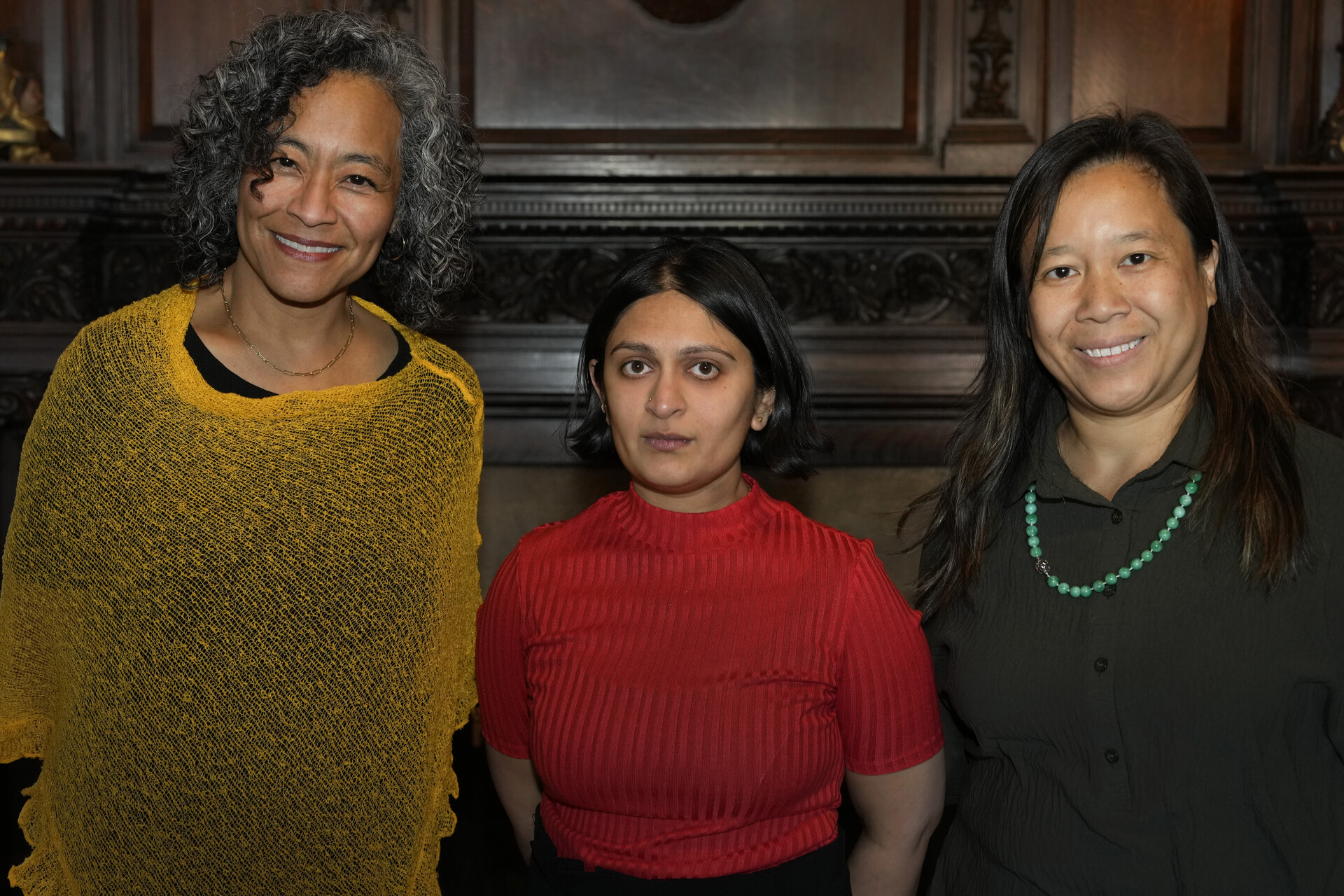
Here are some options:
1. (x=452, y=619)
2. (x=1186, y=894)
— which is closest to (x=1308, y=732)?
(x=1186, y=894)

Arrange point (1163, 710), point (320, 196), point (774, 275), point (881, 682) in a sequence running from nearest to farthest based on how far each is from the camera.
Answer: point (1163, 710)
point (881, 682)
point (320, 196)
point (774, 275)

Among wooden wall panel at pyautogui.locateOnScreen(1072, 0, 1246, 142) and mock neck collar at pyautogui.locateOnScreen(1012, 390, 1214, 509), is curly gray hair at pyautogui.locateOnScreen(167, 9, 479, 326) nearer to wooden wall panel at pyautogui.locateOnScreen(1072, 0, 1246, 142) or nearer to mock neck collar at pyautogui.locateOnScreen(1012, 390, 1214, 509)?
mock neck collar at pyautogui.locateOnScreen(1012, 390, 1214, 509)

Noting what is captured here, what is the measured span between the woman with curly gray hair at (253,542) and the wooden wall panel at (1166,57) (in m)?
2.13

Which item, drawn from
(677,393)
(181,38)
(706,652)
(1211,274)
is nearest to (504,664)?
(706,652)

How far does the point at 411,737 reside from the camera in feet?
5.02

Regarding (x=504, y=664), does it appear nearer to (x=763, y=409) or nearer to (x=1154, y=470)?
(x=763, y=409)

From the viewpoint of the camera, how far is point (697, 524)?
1.38 m

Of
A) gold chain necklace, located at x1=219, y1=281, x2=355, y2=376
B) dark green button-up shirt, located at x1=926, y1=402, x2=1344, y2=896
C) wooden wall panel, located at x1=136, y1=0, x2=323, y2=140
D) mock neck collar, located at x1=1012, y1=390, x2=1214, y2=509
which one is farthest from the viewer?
wooden wall panel, located at x1=136, y1=0, x2=323, y2=140

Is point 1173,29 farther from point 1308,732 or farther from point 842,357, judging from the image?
point 1308,732

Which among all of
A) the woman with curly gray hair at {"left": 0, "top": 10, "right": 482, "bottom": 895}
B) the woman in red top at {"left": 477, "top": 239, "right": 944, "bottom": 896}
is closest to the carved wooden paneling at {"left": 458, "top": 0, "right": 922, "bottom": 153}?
the woman with curly gray hair at {"left": 0, "top": 10, "right": 482, "bottom": 895}

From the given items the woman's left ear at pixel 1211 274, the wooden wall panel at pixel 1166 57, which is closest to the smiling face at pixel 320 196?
the woman's left ear at pixel 1211 274

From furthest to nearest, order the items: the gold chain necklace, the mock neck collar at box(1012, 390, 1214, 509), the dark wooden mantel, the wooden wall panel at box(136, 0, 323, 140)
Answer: the wooden wall panel at box(136, 0, 323, 140), the dark wooden mantel, the gold chain necklace, the mock neck collar at box(1012, 390, 1214, 509)

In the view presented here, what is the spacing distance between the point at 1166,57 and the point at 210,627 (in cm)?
281

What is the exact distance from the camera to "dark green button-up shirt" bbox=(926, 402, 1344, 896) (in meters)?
1.18
